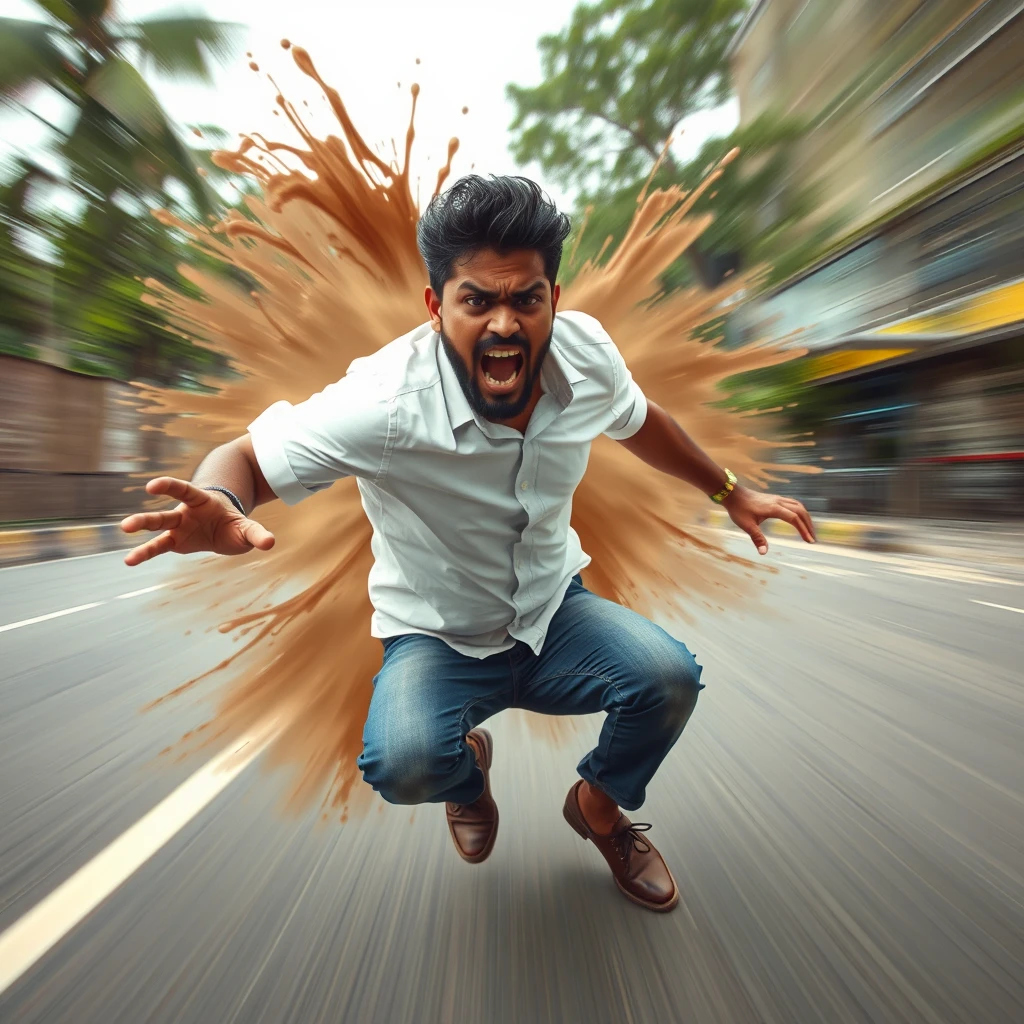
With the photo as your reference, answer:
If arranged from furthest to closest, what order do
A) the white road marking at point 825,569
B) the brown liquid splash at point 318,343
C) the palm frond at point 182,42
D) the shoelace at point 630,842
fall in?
the palm frond at point 182,42, the white road marking at point 825,569, the brown liquid splash at point 318,343, the shoelace at point 630,842

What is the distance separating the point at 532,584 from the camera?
1.90 meters

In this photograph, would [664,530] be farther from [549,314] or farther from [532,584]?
[549,314]

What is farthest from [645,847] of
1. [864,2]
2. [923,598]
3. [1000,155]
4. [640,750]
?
[864,2]

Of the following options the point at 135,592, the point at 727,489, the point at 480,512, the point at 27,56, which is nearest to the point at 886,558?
the point at 727,489

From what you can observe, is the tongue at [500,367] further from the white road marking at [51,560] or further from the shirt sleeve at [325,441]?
the white road marking at [51,560]

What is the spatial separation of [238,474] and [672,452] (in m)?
1.15

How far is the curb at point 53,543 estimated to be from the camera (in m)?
9.06

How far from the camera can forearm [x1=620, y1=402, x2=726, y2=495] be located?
2191 mm

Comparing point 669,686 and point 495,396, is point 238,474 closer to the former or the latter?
point 495,396

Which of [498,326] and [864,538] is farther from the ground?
[498,326]

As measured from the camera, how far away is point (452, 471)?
175cm

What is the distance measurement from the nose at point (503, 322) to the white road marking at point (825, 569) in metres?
5.92

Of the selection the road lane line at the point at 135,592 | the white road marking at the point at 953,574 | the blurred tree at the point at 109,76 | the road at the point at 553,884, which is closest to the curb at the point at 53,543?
the road lane line at the point at 135,592

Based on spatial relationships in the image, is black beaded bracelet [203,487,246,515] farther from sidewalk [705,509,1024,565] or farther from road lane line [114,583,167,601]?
sidewalk [705,509,1024,565]
